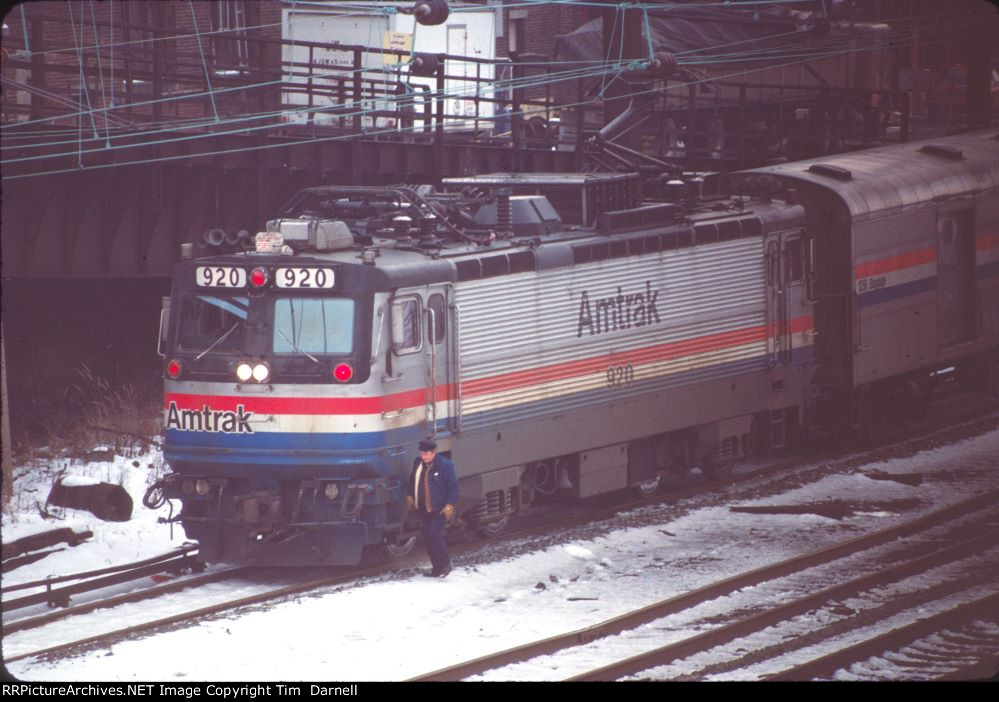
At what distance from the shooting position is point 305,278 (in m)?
15.4

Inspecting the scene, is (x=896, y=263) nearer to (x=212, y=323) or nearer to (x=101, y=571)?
(x=212, y=323)

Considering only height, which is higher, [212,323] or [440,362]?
[212,323]

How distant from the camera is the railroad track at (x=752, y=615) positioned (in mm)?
12609

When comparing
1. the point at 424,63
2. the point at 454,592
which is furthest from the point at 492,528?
the point at 424,63

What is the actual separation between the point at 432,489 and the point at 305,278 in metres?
2.46

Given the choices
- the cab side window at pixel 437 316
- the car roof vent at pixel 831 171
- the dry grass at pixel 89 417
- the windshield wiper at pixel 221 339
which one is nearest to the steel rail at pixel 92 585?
the windshield wiper at pixel 221 339

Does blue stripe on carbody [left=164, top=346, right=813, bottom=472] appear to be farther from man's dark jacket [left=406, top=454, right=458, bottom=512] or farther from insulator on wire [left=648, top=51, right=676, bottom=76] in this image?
insulator on wire [left=648, top=51, right=676, bottom=76]

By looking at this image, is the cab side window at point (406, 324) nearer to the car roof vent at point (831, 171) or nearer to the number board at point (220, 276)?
the number board at point (220, 276)

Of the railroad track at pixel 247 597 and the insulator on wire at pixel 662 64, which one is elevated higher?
A: the insulator on wire at pixel 662 64

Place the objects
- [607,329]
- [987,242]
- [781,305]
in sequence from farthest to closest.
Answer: [987,242] < [781,305] < [607,329]

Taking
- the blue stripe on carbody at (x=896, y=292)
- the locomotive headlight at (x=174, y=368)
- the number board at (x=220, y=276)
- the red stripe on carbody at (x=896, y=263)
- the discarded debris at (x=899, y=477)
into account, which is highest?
the number board at (x=220, y=276)

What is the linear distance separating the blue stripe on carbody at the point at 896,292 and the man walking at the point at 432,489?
875cm

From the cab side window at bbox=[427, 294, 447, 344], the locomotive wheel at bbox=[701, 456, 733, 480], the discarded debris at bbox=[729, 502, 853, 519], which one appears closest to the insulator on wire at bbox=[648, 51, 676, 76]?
the locomotive wheel at bbox=[701, 456, 733, 480]
